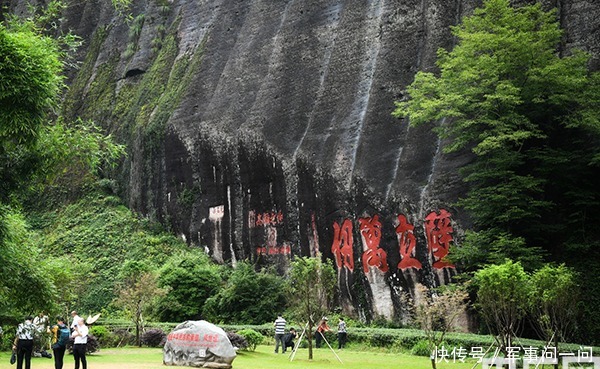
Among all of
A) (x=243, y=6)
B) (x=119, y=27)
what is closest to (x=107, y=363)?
(x=243, y=6)

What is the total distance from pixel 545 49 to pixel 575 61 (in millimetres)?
1224

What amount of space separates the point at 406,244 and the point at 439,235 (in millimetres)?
1096

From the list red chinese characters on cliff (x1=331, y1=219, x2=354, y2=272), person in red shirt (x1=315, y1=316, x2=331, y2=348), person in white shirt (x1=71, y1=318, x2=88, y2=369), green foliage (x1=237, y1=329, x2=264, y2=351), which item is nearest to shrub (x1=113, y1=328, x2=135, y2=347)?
green foliage (x1=237, y1=329, x2=264, y2=351)

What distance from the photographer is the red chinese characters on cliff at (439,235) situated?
1930cm

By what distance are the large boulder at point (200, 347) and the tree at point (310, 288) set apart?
263cm

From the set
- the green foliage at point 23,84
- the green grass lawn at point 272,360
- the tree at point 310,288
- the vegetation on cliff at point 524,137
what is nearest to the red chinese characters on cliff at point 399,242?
the vegetation on cliff at point 524,137

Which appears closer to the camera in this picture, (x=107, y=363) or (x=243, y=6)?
(x=107, y=363)

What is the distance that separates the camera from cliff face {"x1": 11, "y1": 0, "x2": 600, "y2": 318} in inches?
810

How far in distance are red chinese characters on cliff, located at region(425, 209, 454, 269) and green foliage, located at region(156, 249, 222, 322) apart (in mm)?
8722

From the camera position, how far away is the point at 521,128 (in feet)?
63.0

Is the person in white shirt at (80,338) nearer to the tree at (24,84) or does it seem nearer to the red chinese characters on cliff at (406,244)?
the tree at (24,84)

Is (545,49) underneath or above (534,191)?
above

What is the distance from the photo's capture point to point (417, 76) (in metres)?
20.9

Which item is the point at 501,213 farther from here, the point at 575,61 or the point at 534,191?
the point at 575,61
